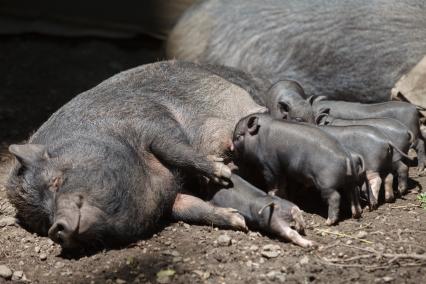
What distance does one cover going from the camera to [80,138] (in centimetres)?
407

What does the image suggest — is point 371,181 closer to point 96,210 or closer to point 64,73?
point 96,210

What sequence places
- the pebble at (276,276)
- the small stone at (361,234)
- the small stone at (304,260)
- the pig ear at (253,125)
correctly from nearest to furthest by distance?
the pebble at (276,276) < the small stone at (304,260) < the small stone at (361,234) < the pig ear at (253,125)

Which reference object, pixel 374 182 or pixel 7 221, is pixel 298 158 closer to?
pixel 374 182

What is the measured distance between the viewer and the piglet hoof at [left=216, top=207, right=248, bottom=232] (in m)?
4.02

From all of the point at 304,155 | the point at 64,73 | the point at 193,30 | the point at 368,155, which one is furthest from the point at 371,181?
the point at 64,73

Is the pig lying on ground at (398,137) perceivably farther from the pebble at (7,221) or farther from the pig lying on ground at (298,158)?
the pebble at (7,221)

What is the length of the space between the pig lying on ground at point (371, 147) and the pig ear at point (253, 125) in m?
0.36

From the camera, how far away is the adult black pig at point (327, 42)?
536cm

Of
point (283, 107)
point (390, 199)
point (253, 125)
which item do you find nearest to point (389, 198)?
point (390, 199)

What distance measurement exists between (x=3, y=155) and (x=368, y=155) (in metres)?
2.76

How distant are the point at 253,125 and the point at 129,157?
761 mm

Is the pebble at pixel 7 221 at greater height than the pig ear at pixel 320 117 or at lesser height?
lesser

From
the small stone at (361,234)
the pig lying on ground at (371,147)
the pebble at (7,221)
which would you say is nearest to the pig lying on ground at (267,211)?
the small stone at (361,234)

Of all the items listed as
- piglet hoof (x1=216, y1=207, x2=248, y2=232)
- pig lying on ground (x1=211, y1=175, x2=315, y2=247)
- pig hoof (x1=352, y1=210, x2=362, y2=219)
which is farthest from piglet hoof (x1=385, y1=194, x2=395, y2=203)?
piglet hoof (x1=216, y1=207, x2=248, y2=232)
